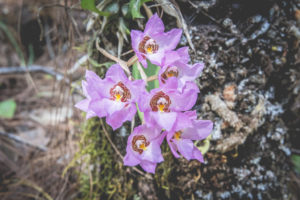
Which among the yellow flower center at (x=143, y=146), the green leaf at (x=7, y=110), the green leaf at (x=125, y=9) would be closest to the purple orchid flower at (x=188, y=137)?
the yellow flower center at (x=143, y=146)

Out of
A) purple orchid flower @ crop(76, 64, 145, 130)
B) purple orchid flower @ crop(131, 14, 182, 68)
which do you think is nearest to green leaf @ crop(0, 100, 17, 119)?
purple orchid flower @ crop(76, 64, 145, 130)

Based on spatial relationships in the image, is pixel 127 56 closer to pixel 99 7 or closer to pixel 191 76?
pixel 99 7

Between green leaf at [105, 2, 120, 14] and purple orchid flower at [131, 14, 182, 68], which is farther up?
green leaf at [105, 2, 120, 14]

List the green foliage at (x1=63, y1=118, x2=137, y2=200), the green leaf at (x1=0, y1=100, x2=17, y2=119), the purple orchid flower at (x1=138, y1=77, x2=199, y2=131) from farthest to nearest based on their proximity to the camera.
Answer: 1. the green leaf at (x1=0, y1=100, x2=17, y2=119)
2. the green foliage at (x1=63, y1=118, x2=137, y2=200)
3. the purple orchid flower at (x1=138, y1=77, x2=199, y2=131)

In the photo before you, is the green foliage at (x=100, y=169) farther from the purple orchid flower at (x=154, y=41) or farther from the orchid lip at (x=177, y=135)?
the purple orchid flower at (x=154, y=41)

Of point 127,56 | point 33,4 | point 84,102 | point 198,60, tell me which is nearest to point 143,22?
Result: point 127,56

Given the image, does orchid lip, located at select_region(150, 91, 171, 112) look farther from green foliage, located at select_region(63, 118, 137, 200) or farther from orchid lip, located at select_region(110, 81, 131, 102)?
green foliage, located at select_region(63, 118, 137, 200)

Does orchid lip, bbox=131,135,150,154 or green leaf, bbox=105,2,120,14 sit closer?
orchid lip, bbox=131,135,150,154
